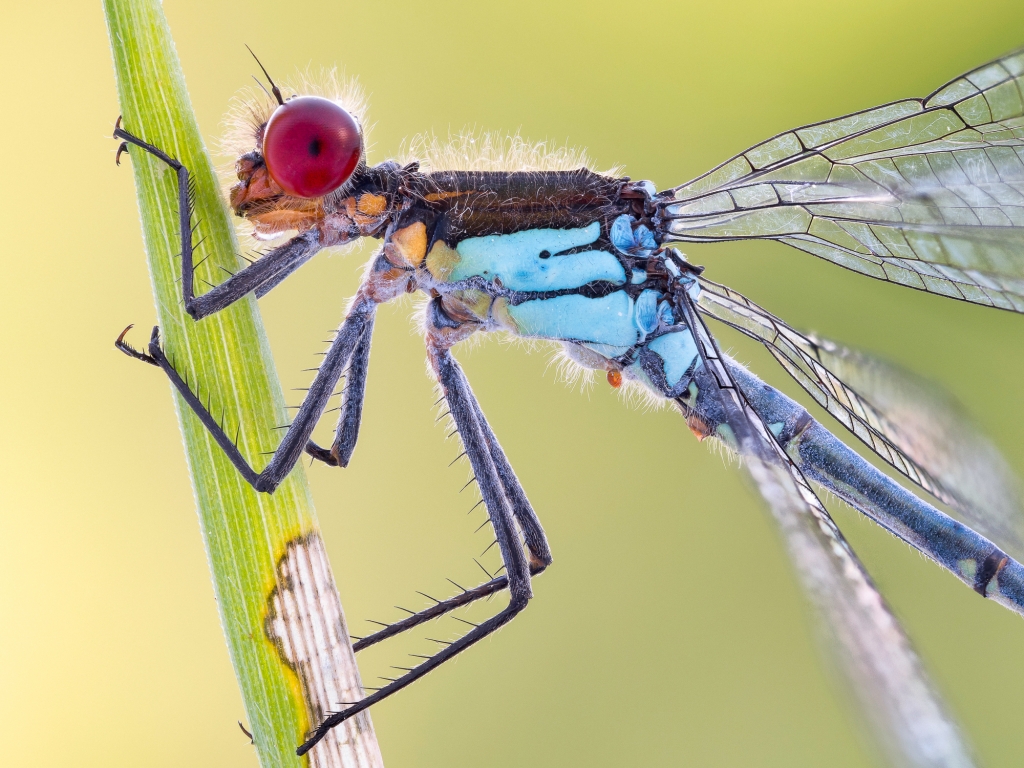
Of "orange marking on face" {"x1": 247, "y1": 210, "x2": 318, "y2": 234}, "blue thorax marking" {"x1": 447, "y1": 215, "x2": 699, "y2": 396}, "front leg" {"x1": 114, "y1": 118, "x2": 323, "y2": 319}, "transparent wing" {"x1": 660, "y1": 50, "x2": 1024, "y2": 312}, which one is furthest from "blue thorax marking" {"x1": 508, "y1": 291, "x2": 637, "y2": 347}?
"front leg" {"x1": 114, "y1": 118, "x2": 323, "y2": 319}

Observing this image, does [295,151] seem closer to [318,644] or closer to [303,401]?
[303,401]

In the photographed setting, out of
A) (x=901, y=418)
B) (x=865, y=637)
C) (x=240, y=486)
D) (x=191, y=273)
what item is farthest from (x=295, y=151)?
(x=901, y=418)

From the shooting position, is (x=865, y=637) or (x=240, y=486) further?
(x=240, y=486)

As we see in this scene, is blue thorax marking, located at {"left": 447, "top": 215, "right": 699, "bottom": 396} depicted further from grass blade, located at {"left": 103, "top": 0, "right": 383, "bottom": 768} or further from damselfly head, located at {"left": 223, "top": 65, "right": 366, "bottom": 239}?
grass blade, located at {"left": 103, "top": 0, "right": 383, "bottom": 768}

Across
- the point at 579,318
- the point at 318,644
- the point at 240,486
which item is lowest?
the point at 318,644

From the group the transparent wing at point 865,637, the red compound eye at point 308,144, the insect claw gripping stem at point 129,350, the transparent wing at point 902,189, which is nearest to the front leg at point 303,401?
the insect claw gripping stem at point 129,350

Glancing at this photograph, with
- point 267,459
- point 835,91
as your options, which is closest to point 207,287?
point 267,459

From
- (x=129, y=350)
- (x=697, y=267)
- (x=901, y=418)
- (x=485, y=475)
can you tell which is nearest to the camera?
(x=129, y=350)
